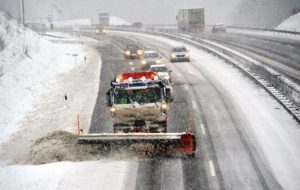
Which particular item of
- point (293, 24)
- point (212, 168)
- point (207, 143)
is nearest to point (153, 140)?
point (212, 168)

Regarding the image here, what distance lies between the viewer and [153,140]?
17844mm

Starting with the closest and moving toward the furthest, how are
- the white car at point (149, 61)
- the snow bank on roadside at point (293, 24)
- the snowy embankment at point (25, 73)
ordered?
the snowy embankment at point (25, 73), the white car at point (149, 61), the snow bank on roadside at point (293, 24)

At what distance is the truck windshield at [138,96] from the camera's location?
64.0 ft

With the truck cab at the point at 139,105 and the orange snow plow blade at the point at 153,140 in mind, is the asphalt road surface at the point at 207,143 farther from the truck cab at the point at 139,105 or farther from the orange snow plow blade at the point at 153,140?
the truck cab at the point at 139,105

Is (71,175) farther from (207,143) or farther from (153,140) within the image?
(207,143)

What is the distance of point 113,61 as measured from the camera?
44.8 meters

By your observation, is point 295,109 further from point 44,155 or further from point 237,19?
point 237,19

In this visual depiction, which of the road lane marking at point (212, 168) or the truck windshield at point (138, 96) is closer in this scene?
the road lane marking at point (212, 168)

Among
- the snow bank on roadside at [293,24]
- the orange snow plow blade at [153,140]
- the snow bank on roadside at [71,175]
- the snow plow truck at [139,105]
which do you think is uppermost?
the snow bank on roadside at [293,24]

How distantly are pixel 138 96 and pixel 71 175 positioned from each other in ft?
15.1

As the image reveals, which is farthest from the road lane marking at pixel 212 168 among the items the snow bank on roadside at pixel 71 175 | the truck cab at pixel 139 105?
the snow bank on roadside at pixel 71 175

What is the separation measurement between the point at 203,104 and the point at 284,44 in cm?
2710

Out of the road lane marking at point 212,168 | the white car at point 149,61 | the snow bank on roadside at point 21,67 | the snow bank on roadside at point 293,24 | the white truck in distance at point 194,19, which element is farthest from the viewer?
the white truck in distance at point 194,19

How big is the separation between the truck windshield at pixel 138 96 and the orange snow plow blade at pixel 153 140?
6.05 feet
